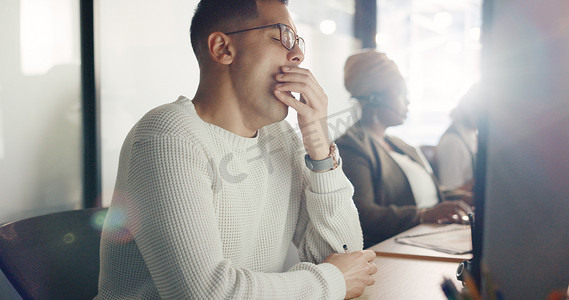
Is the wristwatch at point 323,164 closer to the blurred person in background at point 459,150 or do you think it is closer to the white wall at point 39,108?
the white wall at point 39,108

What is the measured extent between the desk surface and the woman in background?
43 cm

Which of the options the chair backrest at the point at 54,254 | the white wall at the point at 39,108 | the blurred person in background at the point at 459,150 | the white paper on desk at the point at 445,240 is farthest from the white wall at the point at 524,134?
the blurred person in background at the point at 459,150

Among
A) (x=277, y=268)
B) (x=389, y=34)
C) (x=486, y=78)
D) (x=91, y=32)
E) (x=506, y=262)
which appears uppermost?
(x=389, y=34)

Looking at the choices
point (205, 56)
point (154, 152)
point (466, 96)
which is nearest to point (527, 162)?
point (154, 152)

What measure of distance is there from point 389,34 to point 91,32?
12.8 feet

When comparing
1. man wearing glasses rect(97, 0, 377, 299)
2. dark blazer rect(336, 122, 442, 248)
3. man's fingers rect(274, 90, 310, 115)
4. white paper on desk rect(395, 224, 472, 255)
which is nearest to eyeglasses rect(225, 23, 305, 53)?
man wearing glasses rect(97, 0, 377, 299)

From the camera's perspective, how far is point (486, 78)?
0.44 m

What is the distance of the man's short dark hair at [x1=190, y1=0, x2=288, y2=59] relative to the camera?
115 centimetres

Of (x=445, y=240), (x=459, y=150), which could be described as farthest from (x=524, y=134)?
(x=459, y=150)

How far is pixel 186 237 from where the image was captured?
0.84 meters

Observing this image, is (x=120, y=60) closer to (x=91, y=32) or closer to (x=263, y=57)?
(x=91, y=32)

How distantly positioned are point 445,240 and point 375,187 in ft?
1.95

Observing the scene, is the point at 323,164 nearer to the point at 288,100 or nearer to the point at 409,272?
the point at 288,100

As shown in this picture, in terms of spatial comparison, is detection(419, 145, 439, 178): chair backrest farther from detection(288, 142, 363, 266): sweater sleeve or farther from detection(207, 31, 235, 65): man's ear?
detection(207, 31, 235, 65): man's ear
